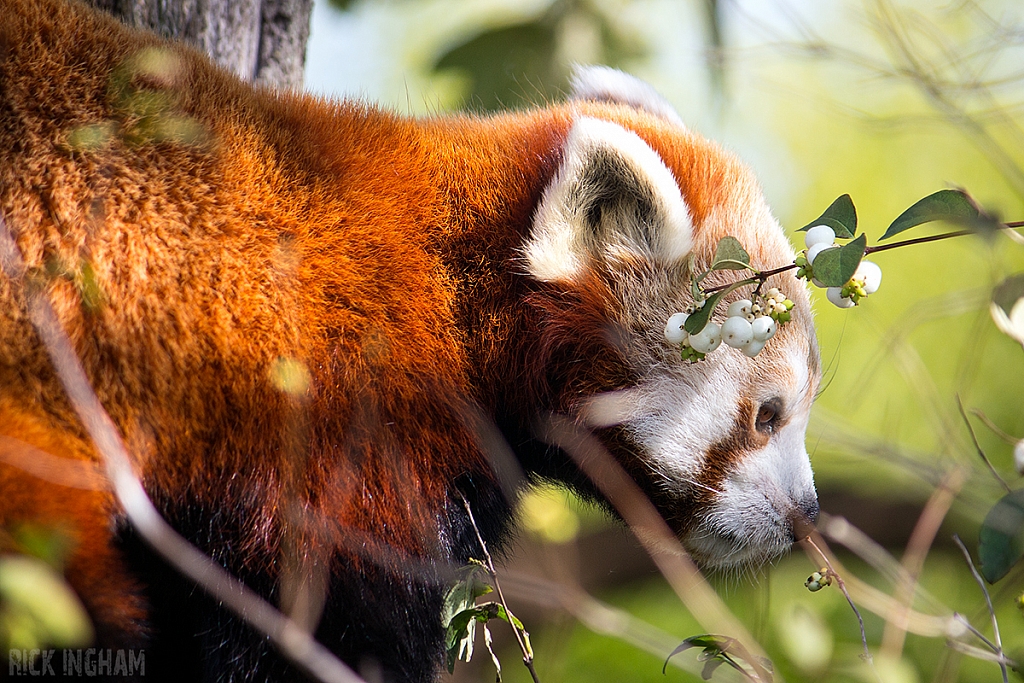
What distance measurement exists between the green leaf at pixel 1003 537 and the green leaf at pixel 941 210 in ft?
1.72

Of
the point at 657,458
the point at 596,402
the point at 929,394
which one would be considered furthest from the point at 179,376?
the point at 929,394

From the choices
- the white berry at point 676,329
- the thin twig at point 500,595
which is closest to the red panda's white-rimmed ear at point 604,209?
the white berry at point 676,329

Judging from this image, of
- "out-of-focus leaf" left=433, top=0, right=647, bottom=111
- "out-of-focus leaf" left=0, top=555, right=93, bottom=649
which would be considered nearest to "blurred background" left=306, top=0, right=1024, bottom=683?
"out-of-focus leaf" left=433, top=0, right=647, bottom=111

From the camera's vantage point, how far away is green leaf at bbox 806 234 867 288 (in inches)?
61.1

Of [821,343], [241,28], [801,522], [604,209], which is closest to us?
[604,209]

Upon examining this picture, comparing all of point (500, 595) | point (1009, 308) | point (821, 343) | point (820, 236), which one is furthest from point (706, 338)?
point (821, 343)

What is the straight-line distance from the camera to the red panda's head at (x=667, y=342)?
2248mm

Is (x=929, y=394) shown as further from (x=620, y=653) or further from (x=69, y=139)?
(x=620, y=653)

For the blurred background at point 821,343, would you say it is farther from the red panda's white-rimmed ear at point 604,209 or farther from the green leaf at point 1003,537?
the red panda's white-rimmed ear at point 604,209

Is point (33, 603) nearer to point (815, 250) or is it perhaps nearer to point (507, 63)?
point (815, 250)

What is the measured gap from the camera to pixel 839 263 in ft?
5.15

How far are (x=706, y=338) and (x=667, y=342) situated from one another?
0.49 meters

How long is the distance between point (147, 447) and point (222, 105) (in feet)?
2.79

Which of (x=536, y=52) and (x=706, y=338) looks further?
(x=536, y=52)
